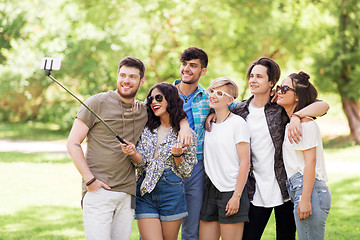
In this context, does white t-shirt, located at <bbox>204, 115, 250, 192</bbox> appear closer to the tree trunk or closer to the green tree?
the green tree

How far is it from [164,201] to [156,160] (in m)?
0.35

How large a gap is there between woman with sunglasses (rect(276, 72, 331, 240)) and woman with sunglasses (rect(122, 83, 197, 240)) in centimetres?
83

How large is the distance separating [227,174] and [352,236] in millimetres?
3544

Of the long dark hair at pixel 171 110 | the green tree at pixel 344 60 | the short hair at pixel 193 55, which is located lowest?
the long dark hair at pixel 171 110

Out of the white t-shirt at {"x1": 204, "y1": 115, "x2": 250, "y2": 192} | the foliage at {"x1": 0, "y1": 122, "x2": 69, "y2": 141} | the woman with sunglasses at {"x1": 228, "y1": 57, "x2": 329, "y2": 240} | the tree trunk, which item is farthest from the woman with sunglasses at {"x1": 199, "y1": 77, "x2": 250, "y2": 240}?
the foliage at {"x1": 0, "y1": 122, "x2": 69, "y2": 141}

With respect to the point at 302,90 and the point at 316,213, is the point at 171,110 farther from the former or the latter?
the point at 316,213

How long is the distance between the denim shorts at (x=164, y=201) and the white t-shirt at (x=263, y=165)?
0.69m

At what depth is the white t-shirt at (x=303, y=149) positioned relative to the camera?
368cm

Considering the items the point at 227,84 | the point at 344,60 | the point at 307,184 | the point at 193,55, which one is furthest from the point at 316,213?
the point at 344,60

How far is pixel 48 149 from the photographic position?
16594 mm

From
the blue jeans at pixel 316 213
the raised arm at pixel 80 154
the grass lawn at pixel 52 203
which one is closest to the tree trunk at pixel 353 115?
the grass lawn at pixel 52 203

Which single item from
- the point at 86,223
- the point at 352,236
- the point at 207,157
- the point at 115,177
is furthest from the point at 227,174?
the point at 352,236

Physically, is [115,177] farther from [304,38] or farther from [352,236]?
[304,38]

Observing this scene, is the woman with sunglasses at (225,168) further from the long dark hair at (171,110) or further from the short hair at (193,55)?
the short hair at (193,55)
